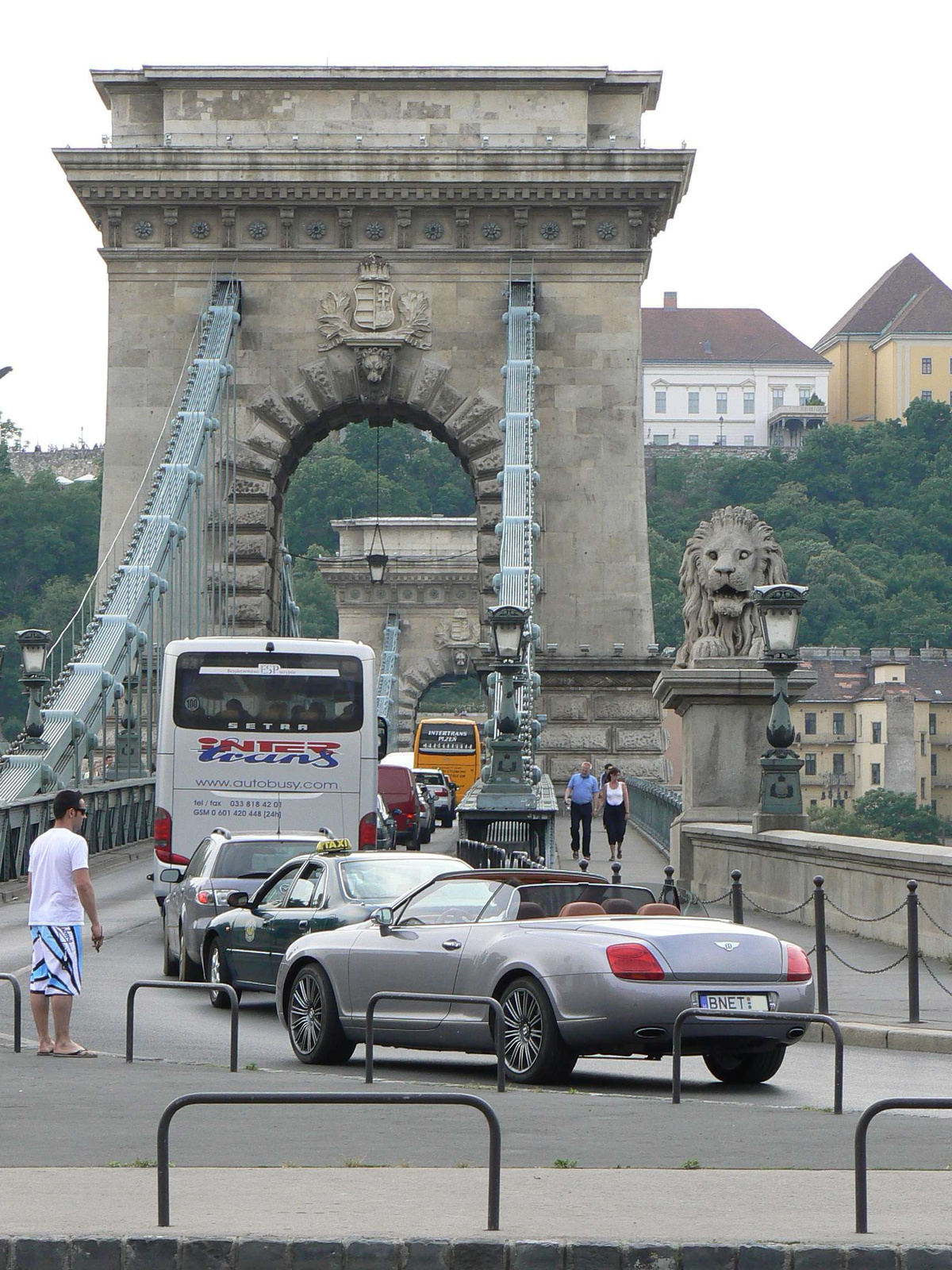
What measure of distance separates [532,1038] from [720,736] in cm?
1327

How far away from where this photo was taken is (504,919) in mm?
12961

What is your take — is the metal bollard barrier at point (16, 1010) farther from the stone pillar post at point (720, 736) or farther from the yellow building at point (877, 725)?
the yellow building at point (877, 725)

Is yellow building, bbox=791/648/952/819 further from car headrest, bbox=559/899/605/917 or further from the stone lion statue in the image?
car headrest, bbox=559/899/605/917

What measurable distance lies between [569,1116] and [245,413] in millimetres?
34512

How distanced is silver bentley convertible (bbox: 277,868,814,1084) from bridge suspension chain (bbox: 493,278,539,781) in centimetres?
2602

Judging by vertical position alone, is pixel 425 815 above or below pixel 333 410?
below

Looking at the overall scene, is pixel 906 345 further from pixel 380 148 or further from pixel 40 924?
pixel 40 924

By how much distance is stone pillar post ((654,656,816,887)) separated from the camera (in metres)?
24.9

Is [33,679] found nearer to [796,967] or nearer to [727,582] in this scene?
[727,582]

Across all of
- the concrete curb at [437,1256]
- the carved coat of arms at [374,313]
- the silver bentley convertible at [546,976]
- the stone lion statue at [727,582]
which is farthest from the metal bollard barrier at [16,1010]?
the carved coat of arms at [374,313]

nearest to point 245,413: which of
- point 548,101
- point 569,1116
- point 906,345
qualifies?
point 548,101

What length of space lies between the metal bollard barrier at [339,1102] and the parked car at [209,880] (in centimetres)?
1046

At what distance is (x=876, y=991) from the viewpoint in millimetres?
16266

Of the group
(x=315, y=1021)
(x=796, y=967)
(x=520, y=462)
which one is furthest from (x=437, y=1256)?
(x=520, y=462)
